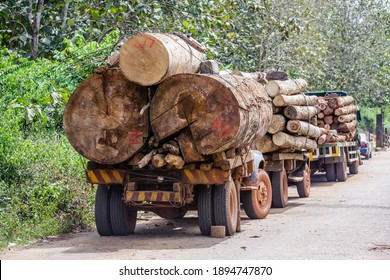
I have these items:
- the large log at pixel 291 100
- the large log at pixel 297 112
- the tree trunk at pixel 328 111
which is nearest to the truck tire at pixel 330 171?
the tree trunk at pixel 328 111

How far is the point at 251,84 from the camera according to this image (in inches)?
484

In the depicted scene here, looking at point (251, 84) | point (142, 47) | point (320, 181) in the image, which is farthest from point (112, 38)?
point (320, 181)

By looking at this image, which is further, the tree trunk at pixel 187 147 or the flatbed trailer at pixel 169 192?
the flatbed trailer at pixel 169 192

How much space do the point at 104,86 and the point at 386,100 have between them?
33426 millimetres

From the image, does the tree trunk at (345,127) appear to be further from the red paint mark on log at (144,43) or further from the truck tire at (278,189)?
the red paint mark on log at (144,43)

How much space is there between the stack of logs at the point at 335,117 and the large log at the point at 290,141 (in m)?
4.30

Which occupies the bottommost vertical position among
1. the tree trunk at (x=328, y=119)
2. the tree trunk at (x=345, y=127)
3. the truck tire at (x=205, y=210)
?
the truck tire at (x=205, y=210)

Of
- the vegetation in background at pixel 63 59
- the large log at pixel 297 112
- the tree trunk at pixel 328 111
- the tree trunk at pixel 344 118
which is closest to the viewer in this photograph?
the vegetation in background at pixel 63 59

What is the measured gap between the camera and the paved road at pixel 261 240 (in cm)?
958

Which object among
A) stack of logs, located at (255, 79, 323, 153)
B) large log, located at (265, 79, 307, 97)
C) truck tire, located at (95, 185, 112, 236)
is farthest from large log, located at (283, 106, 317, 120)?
truck tire, located at (95, 185, 112, 236)

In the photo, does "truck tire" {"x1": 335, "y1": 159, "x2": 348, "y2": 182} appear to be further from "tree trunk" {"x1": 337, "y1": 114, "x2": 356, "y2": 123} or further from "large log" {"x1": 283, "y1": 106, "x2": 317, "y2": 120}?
"large log" {"x1": 283, "y1": 106, "x2": 317, "y2": 120}

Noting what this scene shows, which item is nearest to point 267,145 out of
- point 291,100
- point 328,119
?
point 291,100

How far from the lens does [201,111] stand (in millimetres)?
10531

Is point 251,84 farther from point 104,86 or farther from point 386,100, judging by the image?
point 386,100
